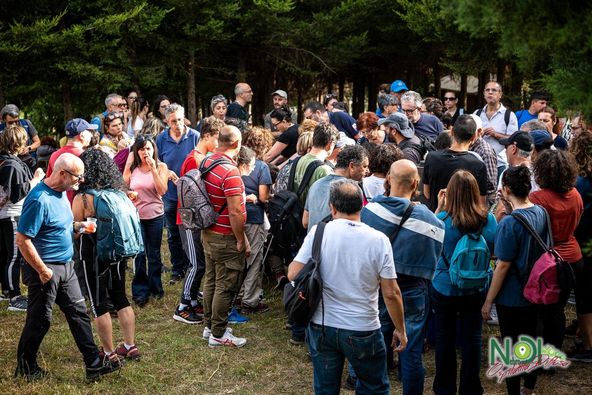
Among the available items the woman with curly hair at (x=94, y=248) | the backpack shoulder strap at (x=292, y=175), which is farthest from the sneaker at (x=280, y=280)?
the woman with curly hair at (x=94, y=248)

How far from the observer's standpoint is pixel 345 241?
3709 mm

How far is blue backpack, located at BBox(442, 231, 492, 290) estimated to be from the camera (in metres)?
4.51

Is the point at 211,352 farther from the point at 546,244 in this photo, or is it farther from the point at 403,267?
the point at 546,244

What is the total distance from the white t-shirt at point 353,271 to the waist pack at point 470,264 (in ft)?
3.13

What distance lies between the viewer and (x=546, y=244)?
4625 millimetres

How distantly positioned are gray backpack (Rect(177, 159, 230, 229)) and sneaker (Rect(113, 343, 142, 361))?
120cm

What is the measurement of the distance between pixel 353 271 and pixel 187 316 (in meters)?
3.51

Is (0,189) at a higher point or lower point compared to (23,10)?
lower

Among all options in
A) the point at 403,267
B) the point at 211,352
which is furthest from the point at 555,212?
the point at 211,352

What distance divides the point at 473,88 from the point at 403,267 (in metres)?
21.4

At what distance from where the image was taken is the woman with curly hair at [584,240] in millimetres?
5367

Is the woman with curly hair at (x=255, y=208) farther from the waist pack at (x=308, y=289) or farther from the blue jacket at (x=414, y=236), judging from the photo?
the waist pack at (x=308, y=289)

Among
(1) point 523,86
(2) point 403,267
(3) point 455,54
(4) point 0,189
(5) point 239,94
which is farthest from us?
(1) point 523,86

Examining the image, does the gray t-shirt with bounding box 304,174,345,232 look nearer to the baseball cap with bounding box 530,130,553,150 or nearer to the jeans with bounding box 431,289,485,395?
the jeans with bounding box 431,289,485,395
